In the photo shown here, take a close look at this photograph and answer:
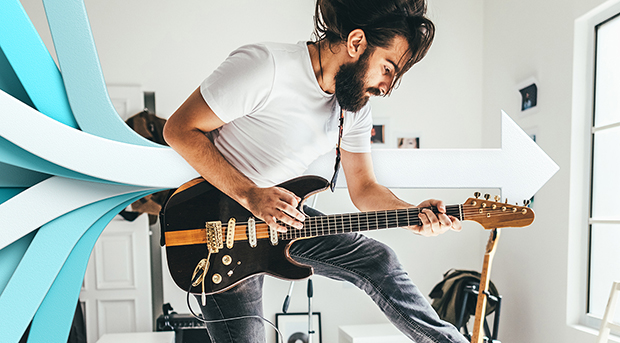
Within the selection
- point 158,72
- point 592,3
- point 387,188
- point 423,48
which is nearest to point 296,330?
point 387,188

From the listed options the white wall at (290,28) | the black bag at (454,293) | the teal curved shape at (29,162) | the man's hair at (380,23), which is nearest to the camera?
the teal curved shape at (29,162)

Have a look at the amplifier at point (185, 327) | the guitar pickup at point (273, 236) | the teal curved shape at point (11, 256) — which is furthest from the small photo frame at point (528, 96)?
the teal curved shape at point (11, 256)

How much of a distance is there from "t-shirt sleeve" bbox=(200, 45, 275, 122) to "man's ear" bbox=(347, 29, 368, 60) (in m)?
0.19

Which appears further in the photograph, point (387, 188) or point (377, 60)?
point (387, 188)

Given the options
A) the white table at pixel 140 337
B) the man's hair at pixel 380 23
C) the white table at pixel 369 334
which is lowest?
the white table at pixel 140 337

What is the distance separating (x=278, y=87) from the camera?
923 millimetres

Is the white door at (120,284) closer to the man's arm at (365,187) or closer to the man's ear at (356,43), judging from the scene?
the man's arm at (365,187)

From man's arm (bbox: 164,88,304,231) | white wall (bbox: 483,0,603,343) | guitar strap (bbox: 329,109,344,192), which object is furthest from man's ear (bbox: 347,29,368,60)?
white wall (bbox: 483,0,603,343)

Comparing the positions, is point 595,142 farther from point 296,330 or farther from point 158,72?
point 158,72

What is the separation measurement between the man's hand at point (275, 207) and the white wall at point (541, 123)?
832 mm

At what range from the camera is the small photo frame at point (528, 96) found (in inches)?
59.7

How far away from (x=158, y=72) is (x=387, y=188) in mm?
946

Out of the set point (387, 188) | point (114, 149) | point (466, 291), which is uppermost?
point (114, 149)

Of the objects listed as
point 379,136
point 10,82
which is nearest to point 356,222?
point 379,136
